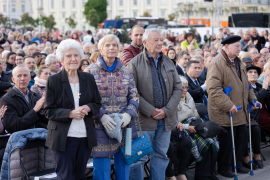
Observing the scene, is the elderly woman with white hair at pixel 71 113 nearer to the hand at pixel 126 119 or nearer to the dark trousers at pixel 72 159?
the dark trousers at pixel 72 159

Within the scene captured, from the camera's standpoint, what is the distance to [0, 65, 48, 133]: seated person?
171 inches

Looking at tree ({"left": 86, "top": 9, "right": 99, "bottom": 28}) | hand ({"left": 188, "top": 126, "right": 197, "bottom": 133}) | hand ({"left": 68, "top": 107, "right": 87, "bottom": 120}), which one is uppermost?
tree ({"left": 86, "top": 9, "right": 99, "bottom": 28})

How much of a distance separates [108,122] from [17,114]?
4.47 feet

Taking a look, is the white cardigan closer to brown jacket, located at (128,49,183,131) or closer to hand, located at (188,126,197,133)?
hand, located at (188,126,197,133)

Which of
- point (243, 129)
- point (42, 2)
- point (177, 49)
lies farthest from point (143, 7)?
point (243, 129)

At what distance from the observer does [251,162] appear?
18.2 feet

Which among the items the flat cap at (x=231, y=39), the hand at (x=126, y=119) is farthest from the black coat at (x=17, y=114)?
the flat cap at (x=231, y=39)

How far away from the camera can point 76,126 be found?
3.56 meters

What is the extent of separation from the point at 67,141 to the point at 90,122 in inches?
11.7

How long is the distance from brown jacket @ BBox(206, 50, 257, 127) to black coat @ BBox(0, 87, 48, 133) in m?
2.51

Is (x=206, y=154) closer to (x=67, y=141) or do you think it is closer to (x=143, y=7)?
(x=67, y=141)

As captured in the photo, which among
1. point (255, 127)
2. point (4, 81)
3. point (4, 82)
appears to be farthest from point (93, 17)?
point (255, 127)

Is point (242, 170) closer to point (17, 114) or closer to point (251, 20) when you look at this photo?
point (17, 114)

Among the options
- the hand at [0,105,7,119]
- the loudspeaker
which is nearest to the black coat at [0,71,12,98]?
the hand at [0,105,7,119]
